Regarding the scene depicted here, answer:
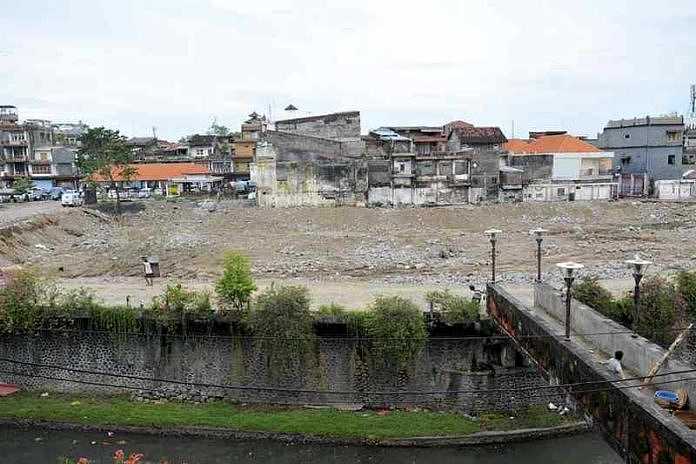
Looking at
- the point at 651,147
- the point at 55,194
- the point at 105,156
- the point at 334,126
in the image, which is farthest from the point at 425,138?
the point at 55,194

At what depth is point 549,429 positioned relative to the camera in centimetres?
1852

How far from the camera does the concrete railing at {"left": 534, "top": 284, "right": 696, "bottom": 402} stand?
1199cm

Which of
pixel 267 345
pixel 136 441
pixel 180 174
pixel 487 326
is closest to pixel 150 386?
pixel 136 441

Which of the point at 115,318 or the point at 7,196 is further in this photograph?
the point at 7,196

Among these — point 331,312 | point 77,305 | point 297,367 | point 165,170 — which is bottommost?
point 297,367

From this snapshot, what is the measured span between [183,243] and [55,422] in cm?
2277

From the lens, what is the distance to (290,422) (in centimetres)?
1884

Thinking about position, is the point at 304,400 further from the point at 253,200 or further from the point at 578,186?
the point at 578,186

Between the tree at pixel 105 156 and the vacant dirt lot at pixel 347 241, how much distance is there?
443cm

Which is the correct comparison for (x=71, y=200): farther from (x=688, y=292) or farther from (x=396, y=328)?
(x=688, y=292)

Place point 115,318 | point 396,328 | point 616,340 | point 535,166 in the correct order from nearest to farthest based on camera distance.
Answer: point 616,340 < point 396,328 < point 115,318 < point 535,166

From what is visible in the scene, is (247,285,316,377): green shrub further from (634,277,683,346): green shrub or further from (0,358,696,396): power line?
(634,277,683,346): green shrub

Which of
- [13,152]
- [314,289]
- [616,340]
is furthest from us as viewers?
[13,152]

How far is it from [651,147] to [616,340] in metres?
60.1
